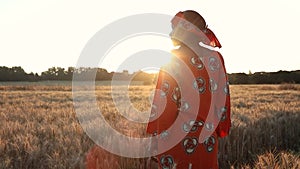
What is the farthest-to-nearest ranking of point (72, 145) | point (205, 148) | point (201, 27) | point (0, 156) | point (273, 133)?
1. point (273, 133)
2. point (72, 145)
3. point (0, 156)
4. point (205, 148)
5. point (201, 27)

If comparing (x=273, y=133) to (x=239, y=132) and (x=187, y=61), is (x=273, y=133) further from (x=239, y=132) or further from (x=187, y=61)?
(x=187, y=61)

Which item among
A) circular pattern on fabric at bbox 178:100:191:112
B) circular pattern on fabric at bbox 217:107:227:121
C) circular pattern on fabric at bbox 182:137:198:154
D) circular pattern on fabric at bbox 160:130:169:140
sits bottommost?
circular pattern on fabric at bbox 182:137:198:154

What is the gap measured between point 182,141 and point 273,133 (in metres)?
3.15

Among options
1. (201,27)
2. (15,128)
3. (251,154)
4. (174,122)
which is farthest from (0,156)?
(251,154)

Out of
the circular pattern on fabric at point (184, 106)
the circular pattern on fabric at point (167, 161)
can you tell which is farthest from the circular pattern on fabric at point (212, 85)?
the circular pattern on fabric at point (167, 161)

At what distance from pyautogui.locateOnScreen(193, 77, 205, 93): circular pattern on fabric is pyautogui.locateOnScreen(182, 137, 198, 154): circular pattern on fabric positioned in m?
0.43

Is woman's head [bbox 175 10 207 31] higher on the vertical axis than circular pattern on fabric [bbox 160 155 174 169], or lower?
higher

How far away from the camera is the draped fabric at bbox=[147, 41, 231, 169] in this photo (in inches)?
112

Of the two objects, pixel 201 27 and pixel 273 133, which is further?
pixel 273 133

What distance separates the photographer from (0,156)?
3826mm

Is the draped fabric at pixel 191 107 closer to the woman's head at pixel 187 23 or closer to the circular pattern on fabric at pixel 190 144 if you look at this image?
the circular pattern on fabric at pixel 190 144

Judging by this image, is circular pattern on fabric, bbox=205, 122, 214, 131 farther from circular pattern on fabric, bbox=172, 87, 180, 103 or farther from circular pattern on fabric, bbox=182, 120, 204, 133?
circular pattern on fabric, bbox=172, 87, 180, 103

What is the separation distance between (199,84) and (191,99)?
0.47 ft

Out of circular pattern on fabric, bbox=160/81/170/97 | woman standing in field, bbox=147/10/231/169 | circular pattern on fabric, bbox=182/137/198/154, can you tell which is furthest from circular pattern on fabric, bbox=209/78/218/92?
circular pattern on fabric, bbox=182/137/198/154
